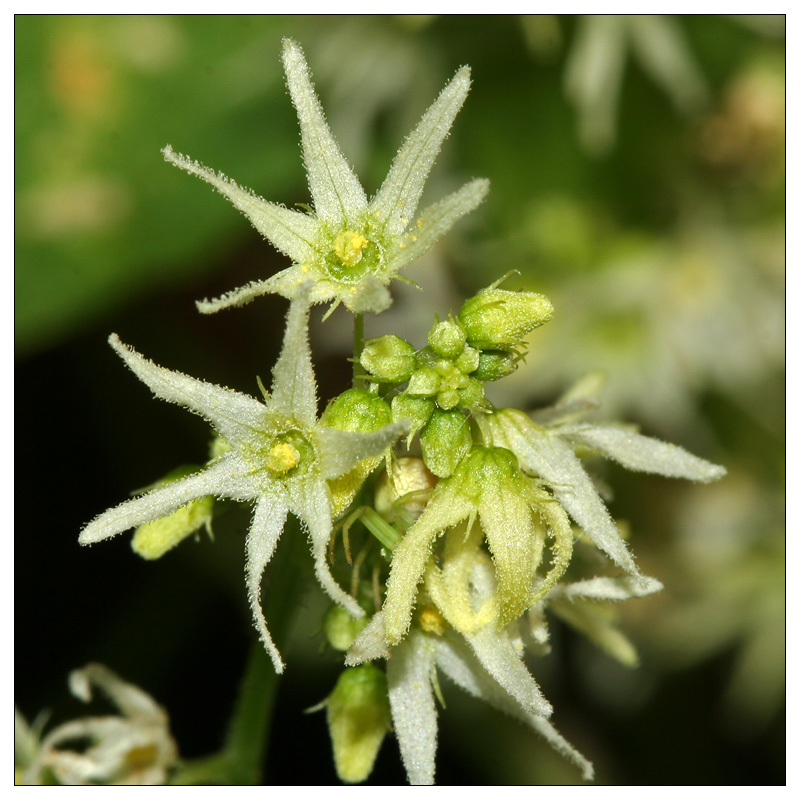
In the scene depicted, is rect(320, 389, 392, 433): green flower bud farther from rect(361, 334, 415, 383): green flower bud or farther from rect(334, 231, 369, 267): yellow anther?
rect(334, 231, 369, 267): yellow anther

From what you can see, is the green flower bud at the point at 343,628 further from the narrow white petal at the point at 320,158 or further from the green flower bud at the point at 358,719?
the narrow white petal at the point at 320,158

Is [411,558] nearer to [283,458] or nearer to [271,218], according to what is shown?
[283,458]

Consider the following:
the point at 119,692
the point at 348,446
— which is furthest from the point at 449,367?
the point at 119,692

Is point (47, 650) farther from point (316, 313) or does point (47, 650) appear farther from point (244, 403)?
point (244, 403)

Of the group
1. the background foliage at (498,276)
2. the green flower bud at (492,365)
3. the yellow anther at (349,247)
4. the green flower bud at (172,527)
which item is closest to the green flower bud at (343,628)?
the green flower bud at (172,527)

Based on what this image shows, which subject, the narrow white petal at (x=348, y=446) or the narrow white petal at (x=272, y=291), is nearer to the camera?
the narrow white petal at (x=348, y=446)

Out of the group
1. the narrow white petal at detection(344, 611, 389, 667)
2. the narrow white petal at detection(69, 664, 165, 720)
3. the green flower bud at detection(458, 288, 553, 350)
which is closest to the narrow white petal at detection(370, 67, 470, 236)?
the green flower bud at detection(458, 288, 553, 350)

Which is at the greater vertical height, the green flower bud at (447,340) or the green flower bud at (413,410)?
the green flower bud at (447,340)

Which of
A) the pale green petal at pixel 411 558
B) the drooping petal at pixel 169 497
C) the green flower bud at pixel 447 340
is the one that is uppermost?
the green flower bud at pixel 447 340
